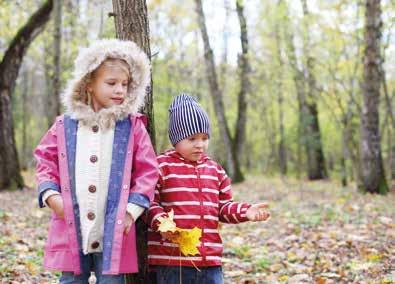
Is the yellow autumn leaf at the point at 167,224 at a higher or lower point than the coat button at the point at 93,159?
lower

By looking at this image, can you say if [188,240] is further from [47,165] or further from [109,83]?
[109,83]

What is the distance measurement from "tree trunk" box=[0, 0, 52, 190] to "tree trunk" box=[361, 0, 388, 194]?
7.34 m

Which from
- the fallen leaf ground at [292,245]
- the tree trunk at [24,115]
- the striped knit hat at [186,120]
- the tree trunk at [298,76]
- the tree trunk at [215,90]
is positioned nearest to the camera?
the striped knit hat at [186,120]

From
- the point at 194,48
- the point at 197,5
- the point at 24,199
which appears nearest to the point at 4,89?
the point at 24,199

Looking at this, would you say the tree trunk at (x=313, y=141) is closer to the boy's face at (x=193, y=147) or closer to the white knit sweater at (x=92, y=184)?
the boy's face at (x=193, y=147)

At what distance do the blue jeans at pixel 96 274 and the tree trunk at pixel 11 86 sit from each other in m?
9.55

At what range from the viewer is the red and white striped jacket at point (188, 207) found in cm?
341

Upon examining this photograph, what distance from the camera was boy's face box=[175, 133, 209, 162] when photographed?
3.54 m

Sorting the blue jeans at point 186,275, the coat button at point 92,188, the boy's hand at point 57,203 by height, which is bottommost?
the blue jeans at point 186,275

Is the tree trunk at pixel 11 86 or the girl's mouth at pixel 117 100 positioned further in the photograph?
the tree trunk at pixel 11 86

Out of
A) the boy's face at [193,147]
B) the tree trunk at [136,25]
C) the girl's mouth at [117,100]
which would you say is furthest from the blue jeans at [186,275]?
the girl's mouth at [117,100]

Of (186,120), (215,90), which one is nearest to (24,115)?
(215,90)

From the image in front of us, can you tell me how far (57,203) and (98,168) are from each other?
12.0 inches

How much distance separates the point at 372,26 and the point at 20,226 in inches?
344
